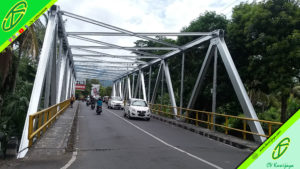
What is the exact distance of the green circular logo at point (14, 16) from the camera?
1.96 m

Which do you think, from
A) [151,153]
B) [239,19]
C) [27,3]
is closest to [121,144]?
[151,153]

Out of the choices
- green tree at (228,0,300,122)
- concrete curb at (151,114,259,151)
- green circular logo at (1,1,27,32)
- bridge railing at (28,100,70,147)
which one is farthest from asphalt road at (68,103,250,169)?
green tree at (228,0,300,122)

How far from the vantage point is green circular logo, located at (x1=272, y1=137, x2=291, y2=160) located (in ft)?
4.16

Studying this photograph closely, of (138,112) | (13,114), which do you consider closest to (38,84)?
(13,114)

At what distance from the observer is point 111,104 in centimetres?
3316

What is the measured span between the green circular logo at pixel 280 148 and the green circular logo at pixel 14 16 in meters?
1.90

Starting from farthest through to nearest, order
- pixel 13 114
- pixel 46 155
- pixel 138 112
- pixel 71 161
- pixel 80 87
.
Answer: pixel 80 87
pixel 138 112
pixel 13 114
pixel 46 155
pixel 71 161

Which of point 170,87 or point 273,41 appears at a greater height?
point 273,41

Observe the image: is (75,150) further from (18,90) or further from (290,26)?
(290,26)

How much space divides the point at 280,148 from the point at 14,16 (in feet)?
6.47

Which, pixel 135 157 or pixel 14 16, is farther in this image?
pixel 135 157

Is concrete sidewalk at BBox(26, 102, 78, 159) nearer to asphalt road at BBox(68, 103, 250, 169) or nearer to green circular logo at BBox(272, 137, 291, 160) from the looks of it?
asphalt road at BBox(68, 103, 250, 169)

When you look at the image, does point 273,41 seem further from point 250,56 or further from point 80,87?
point 80,87

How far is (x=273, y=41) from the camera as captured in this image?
13.8 metres
